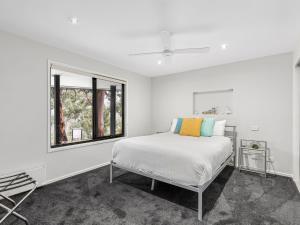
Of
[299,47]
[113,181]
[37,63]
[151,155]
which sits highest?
[299,47]

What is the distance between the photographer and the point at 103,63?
11.9 feet

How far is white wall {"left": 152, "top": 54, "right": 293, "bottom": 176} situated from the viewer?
303cm

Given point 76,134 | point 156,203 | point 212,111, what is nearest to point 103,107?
point 76,134

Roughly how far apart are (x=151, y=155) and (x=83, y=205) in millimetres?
1089

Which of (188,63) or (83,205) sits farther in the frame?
(188,63)

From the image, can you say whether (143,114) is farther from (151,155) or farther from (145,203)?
(145,203)

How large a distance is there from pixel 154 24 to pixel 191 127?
218cm

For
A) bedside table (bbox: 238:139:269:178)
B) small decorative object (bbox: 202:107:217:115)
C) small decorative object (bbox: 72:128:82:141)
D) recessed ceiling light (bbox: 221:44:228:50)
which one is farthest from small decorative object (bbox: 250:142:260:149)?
small decorative object (bbox: 72:128:82:141)

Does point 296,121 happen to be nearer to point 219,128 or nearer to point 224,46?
point 219,128

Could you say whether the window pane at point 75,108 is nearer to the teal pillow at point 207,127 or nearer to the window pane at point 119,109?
the window pane at point 119,109

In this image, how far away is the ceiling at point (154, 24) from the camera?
173 centimetres

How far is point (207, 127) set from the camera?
11.1 ft

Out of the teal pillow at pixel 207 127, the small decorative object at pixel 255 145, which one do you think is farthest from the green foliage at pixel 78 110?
the small decorative object at pixel 255 145

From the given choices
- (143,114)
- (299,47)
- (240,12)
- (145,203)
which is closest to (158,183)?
(145,203)
